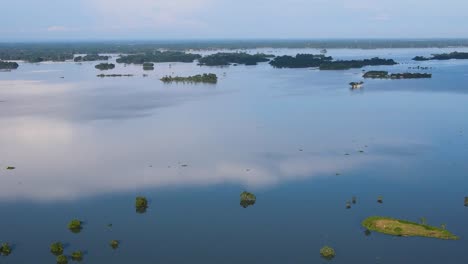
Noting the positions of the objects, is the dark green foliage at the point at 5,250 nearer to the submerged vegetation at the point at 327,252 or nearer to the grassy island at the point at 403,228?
the submerged vegetation at the point at 327,252

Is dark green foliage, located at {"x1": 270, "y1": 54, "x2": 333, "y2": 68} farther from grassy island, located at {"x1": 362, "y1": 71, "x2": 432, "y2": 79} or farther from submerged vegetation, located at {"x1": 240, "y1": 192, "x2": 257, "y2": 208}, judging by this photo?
submerged vegetation, located at {"x1": 240, "y1": 192, "x2": 257, "y2": 208}

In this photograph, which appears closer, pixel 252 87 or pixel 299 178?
Answer: pixel 299 178

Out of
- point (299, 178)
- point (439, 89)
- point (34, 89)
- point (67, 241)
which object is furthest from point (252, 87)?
point (67, 241)

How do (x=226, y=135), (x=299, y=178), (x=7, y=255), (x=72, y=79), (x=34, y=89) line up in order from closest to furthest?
(x=7, y=255)
(x=299, y=178)
(x=226, y=135)
(x=34, y=89)
(x=72, y=79)

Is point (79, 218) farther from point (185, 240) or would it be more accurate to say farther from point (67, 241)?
point (185, 240)

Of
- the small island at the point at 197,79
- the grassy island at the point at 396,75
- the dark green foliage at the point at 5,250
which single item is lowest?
the dark green foliage at the point at 5,250

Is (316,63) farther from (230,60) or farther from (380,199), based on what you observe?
(380,199)

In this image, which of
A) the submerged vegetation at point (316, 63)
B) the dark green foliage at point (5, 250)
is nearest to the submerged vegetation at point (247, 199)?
the dark green foliage at point (5, 250)

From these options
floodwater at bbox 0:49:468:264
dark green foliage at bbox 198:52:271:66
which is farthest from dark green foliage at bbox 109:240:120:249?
dark green foliage at bbox 198:52:271:66
